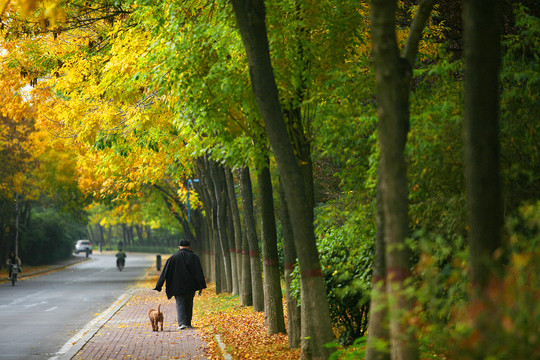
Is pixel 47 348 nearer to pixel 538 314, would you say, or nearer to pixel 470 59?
pixel 470 59

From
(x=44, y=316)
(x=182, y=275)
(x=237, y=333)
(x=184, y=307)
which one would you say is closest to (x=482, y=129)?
(x=237, y=333)

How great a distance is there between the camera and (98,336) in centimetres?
1306

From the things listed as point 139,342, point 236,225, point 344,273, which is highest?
point 236,225

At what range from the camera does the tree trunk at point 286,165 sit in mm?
7602

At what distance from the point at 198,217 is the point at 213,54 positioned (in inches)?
977

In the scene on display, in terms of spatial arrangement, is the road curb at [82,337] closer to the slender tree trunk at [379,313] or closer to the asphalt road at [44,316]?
the asphalt road at [44,316]

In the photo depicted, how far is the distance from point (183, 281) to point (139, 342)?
7.08 ft

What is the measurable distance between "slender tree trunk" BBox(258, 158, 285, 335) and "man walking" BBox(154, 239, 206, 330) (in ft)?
5.91

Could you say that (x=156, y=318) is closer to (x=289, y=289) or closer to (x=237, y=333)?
(x=237, y=333)

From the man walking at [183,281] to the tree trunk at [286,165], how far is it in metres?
6.60

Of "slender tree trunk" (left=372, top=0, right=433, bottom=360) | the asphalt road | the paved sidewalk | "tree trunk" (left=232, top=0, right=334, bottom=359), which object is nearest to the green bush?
"tree trunk" (left=232, top=0, right=334, bottom=359)

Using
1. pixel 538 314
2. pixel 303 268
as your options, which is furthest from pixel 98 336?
pixel 538 314

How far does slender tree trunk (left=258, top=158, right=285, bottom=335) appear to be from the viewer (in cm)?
1250

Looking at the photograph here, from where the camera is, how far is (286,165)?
7738mm
